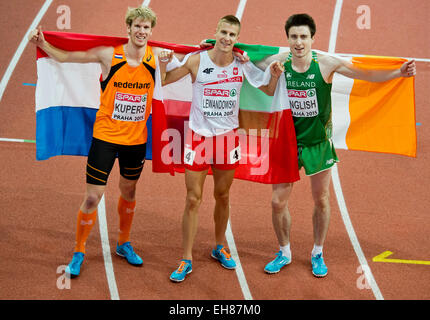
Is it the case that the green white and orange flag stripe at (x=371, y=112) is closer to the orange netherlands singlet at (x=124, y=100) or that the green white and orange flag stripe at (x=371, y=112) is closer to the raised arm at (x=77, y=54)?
the orange netherlands singlet at (x=124, y=100)

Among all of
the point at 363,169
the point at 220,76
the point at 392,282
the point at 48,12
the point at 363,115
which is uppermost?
the point at 48,12

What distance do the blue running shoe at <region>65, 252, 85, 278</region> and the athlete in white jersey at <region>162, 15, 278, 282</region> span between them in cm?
88

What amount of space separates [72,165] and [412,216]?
4225 millimetres

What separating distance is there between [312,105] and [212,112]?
0.92 meters

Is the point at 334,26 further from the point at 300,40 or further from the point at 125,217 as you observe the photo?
the point at 125,217

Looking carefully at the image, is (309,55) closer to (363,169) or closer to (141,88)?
(141,88)

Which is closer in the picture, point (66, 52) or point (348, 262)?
point (66, 52)

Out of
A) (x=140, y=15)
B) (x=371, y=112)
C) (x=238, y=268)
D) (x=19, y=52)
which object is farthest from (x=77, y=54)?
(x=19, y=52)

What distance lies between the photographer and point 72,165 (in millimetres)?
7797

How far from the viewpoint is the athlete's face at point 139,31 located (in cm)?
524

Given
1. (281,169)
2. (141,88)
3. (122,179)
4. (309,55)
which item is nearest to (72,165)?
(122,179)

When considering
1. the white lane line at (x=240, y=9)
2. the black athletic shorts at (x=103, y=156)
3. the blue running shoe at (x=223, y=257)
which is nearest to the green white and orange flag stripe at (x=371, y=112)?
the black athletic shorts at (x=103, y=156)

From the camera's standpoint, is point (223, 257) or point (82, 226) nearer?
point (82, 226)

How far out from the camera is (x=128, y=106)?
545 centimetres
